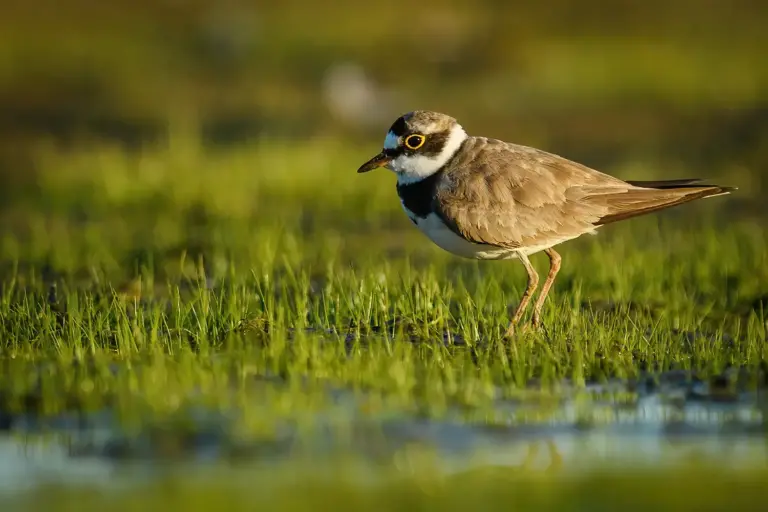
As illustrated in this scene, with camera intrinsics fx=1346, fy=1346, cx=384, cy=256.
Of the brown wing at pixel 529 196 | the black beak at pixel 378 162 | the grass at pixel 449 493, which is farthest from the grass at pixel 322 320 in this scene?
the black beak at pixel 378 162

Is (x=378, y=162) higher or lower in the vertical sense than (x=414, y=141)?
lower

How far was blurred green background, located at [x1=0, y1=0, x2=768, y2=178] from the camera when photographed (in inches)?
744

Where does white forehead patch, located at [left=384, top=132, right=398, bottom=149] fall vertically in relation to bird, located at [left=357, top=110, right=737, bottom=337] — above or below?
above

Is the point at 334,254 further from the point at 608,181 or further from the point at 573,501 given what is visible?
the point at 573,501

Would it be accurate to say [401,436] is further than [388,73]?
No

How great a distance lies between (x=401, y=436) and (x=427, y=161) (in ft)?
9.08

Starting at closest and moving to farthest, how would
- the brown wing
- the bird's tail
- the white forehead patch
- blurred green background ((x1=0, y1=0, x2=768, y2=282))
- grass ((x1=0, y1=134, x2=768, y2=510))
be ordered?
grass ((x1=0, y1=134, x2=768, y2=510))
the brown wing
the bird's tail
the white forehead patch
blurred green background ((x1=0, y1=0, x2=768, y2=282))

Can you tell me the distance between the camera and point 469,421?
6.64m

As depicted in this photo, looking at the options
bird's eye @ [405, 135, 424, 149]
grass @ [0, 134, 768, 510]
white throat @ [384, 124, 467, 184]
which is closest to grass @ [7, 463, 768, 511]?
grass @ [0, 134, 768, 510]

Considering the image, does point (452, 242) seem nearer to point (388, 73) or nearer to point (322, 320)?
point (322, 320)

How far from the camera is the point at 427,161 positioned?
8.77 meters

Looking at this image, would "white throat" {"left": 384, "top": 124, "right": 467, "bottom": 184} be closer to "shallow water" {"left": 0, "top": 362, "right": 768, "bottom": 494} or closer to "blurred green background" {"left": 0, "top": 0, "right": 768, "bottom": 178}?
"shallow water" {"left": 0, "top": 362, "right": 768, "bottom": 494}

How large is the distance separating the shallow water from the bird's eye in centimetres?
223

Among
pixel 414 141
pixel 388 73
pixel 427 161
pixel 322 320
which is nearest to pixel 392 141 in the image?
pixel 414 141
